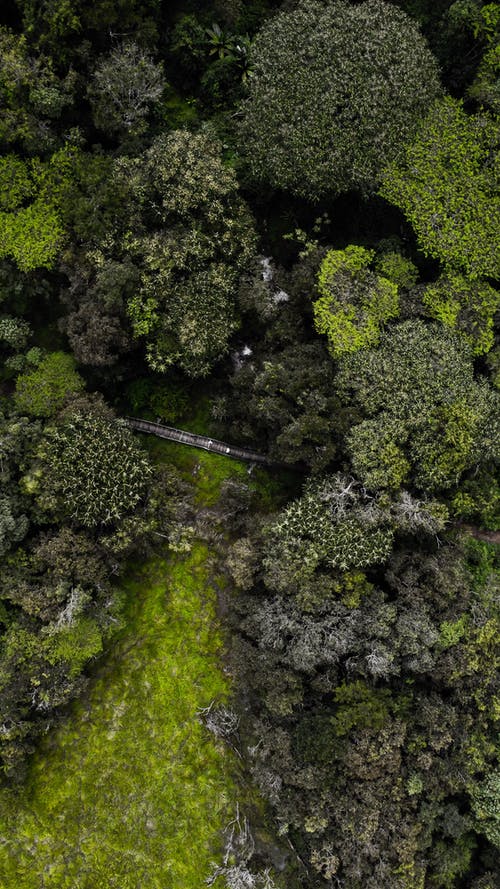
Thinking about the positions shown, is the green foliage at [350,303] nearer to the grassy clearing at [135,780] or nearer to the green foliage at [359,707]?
the green foliage at [359,707]

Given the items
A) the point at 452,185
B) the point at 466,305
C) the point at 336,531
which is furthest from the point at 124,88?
the point at 336,531

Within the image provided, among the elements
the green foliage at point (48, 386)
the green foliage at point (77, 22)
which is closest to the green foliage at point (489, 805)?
the green foliage at point (48, 386)

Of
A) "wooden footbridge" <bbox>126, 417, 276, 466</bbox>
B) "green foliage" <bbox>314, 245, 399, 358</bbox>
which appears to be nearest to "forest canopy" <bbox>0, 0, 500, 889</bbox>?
"green foliage" <bbox>314, 245, 399, 358</bbox>

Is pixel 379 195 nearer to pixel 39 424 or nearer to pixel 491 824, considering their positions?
pixel 39 424

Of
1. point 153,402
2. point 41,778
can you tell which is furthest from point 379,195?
point 41,778

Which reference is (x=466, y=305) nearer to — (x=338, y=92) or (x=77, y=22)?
(x=338, y=92)

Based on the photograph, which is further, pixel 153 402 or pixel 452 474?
pixel 153 402
